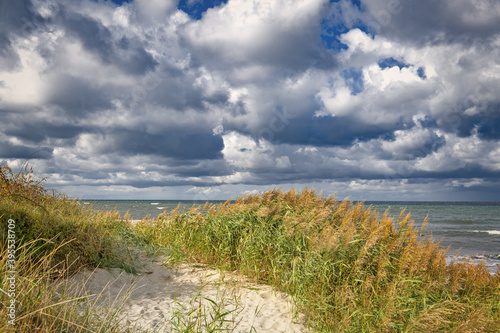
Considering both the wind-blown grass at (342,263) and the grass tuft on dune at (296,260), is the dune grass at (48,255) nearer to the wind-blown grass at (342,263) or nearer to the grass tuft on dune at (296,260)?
the grass tuft on dune at (296,260)

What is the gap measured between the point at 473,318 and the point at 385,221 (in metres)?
1.98

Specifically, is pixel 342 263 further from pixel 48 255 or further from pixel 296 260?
Answer: pixel 48 255

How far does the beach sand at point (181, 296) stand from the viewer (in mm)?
4797

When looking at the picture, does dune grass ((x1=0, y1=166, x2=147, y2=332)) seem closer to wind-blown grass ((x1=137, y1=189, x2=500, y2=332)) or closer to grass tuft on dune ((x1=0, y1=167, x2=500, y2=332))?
grass tuft on dune ((x1=0, y1=167, x2=500, y2=332))

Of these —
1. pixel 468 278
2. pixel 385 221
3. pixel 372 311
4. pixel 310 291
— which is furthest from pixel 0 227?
pixel 468 278

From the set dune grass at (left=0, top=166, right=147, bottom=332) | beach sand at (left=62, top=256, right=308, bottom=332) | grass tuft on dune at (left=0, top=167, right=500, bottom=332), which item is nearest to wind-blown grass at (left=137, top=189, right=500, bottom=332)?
grass tuft on dune at (left=0, top=167, right=500, bottom=332)

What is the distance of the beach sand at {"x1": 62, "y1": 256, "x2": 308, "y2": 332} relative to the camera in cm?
480

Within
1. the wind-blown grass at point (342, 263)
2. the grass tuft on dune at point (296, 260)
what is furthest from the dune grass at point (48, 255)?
the wind-blown grass at point (342, 263)

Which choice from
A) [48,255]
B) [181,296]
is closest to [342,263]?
[181,296]

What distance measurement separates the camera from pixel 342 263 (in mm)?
5441

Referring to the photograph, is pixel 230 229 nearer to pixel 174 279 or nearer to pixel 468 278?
pixel 174 279

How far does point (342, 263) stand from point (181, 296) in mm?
2747

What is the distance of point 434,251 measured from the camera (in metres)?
6.64

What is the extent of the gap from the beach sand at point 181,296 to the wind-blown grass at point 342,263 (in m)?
0.30
